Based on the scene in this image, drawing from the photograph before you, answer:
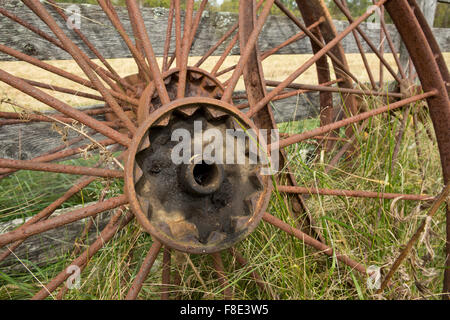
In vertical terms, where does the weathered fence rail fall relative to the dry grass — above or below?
above

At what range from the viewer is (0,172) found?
5.66ft

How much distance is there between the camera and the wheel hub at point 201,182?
1.15m

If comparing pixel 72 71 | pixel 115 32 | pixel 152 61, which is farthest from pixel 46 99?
pixel 72 71

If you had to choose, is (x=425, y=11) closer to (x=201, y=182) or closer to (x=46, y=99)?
(x=201, y=182)

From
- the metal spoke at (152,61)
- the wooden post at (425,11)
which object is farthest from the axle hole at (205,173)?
the wooden post at (425,11)

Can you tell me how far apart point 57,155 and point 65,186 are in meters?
0.96

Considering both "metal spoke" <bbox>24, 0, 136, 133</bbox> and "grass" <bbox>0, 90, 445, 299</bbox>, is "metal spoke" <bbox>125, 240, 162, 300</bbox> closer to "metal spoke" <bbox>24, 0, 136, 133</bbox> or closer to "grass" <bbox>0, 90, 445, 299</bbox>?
"grass" <bbox>0, 90, 445, 299</bbox>

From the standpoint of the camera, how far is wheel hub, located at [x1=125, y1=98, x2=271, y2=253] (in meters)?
1.15

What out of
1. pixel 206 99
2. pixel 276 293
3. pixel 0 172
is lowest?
pixel 276 293

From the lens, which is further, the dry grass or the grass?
the dry grass

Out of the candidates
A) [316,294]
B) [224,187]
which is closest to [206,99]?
[224,187]

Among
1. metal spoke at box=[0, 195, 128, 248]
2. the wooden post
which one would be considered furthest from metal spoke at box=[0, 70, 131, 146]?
the wooden post

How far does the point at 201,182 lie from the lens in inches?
51.0

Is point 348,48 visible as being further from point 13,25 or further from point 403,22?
point 13,25
